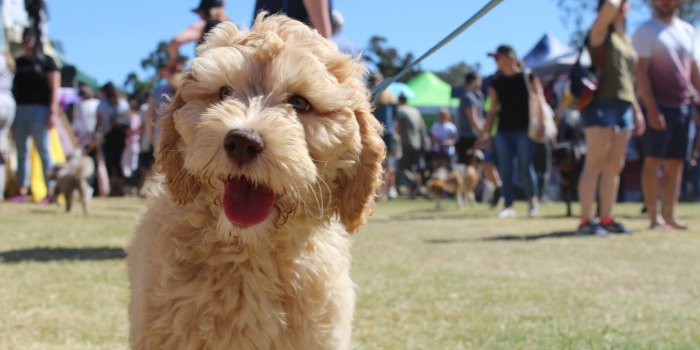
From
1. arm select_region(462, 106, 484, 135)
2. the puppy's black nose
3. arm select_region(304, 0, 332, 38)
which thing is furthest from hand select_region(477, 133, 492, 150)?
the puppy's black nose

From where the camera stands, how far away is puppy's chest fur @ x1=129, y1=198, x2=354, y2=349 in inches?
97.3

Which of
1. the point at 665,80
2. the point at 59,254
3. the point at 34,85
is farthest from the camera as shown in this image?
the point at 34,85

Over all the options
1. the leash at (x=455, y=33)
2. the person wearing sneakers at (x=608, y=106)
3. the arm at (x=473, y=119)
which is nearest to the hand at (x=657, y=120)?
the person wearing sneakers at (x=608, y=106)

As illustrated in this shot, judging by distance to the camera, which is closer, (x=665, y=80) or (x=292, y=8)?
(x=292, y=8)

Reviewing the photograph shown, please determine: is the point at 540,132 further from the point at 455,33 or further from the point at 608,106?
the point at 455,33

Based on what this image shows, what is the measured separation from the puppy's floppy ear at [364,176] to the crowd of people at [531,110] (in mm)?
1784

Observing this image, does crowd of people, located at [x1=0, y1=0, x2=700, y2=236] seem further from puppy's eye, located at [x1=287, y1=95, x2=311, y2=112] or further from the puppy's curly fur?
puppy's eye, located at [x1=287, y1=95, x2=311, y2=112]

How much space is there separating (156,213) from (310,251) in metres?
0.58

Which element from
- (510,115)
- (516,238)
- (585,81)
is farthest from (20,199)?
(585,81)

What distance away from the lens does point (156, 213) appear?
2.86 meters

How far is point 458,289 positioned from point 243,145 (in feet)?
11.5

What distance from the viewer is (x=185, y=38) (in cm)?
713

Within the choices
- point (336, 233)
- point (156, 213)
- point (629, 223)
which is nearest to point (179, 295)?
point (156, 213)

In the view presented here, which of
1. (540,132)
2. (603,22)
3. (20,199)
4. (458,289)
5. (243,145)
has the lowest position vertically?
(20,199)
